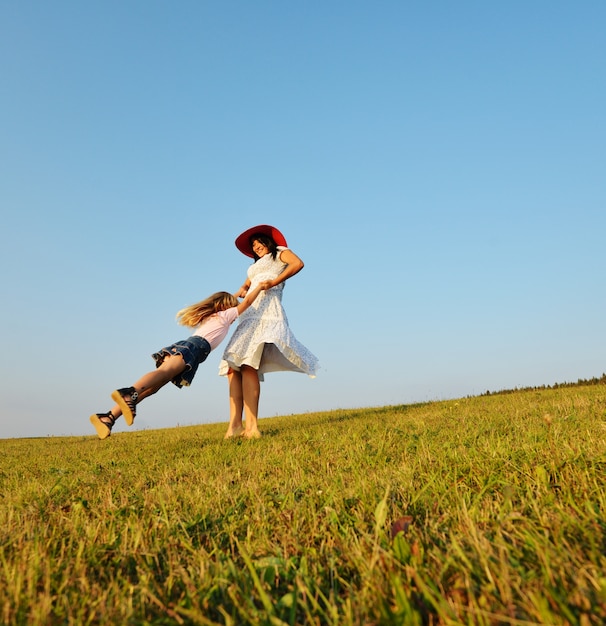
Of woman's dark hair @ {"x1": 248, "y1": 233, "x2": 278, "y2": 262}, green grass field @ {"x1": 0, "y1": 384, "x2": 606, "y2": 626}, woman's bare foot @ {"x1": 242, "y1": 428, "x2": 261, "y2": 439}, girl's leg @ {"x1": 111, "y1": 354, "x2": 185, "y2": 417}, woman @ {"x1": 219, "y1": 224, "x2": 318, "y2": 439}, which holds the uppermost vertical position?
woman's dark hair @ {"x1": 248, "y1": 233, "x2": 278, "y2": 262}

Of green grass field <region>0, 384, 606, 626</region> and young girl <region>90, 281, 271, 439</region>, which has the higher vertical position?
young girl <region>90, 281, 271, 439</region>

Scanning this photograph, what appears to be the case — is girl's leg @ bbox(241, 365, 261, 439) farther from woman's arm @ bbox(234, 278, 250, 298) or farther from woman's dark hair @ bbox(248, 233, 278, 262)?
woman's dark hair @ bbox(248, 233, 278, 262)

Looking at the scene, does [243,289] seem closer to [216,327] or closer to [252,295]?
[252,295]

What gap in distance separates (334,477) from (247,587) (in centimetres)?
174

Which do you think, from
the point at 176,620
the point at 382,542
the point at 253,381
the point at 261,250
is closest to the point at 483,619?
the point at 382,542

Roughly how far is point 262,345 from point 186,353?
1.40 metres

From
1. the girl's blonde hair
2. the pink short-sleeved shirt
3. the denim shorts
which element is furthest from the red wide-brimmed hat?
the denim shorts

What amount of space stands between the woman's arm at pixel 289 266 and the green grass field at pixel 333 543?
4474 millimetres

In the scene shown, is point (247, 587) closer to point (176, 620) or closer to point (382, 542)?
point (176, 620)

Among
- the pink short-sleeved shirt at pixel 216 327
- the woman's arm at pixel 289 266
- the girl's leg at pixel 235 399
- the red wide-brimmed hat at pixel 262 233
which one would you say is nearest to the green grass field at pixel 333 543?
the pink short-sleeved shirt at pixel 216 327

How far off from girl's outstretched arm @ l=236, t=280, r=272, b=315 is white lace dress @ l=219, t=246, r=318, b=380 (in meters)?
0.17

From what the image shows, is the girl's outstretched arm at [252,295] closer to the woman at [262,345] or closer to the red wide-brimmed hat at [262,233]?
the woman at [262,345]

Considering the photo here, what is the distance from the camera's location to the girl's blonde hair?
7727mm

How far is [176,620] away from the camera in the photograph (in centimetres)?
152
